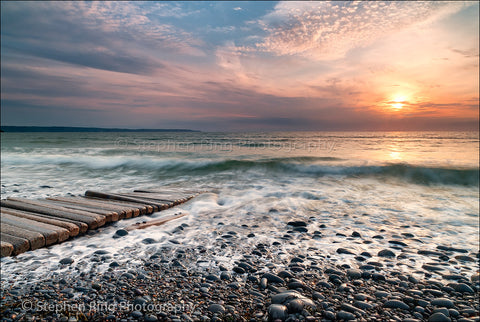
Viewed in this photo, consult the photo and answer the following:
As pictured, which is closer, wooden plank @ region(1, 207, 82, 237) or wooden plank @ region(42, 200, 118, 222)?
wooden plank @ region(1, 207, 82, 237)

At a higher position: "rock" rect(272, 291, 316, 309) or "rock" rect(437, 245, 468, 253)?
"rock" rect(272, 291, 316, 309)

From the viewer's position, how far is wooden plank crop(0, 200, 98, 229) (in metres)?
4.13

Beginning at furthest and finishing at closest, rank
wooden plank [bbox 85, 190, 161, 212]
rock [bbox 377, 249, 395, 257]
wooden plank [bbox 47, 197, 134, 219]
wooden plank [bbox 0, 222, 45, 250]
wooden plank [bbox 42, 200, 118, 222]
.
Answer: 1. wooden plank [bbox 85, 190, 161, 212]
2. wooden plank [bbox 47, 197, 134, 219]
3. wooden plank [bbox 42, 200, 118, 222]
4. rock [bbox 377, 249, 395, 257]
5. wooden plank [bbox 0, 222, 45, 250]

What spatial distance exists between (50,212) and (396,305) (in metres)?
4.95

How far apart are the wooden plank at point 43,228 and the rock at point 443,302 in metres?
4.32

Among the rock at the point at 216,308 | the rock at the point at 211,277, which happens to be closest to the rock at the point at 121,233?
the rock at the point at 211,277

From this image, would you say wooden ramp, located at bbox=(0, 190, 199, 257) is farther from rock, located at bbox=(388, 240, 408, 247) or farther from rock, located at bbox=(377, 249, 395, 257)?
rock, located at bbox=(388, 240, 408, 247)

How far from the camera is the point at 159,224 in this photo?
14.8ft

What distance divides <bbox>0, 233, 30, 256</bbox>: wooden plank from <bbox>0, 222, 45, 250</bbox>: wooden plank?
5 cm

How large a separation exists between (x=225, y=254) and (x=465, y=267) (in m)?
2.86

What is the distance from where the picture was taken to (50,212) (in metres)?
4.37

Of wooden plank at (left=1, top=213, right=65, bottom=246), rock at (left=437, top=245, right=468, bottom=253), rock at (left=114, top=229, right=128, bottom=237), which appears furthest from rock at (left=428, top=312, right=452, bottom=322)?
wooden plank at (left=1, top=213, right=65, bottom=246)

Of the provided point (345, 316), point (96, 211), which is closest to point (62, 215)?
point (96, 211)

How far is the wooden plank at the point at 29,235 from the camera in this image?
3293 mm
